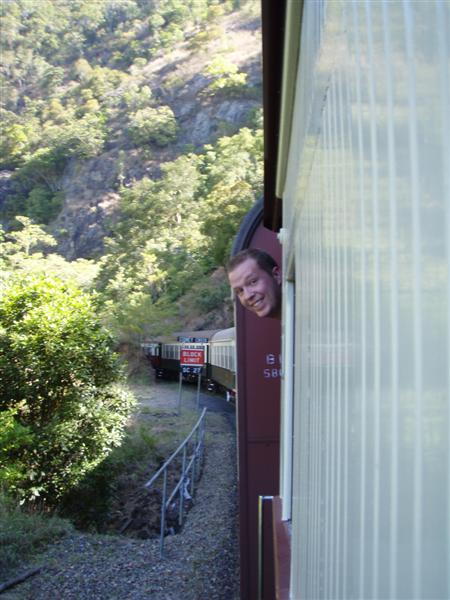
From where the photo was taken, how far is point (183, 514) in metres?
12.2

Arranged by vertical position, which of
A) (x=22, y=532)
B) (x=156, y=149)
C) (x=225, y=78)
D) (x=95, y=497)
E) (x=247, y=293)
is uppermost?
(x=225, y=78)

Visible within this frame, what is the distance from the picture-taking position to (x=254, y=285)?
12.8ft

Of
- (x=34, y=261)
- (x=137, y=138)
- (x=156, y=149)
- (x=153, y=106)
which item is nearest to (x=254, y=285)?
(x=34, y=261)

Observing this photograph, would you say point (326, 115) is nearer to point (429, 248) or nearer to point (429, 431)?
point (429, 248)

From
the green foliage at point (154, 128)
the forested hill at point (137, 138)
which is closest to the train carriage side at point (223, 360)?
the forested hill at point (137, 138)

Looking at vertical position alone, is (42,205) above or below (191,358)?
above

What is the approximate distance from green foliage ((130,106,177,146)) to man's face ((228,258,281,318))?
274 feet

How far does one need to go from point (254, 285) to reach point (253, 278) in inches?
1.8

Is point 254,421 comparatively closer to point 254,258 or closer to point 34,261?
point 254,258

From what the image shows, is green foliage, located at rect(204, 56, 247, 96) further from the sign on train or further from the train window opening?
the train window opening

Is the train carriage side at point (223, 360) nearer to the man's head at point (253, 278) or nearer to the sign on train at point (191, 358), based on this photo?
the sign on train at point (191, 358)

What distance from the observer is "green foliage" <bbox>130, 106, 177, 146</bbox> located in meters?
84.6

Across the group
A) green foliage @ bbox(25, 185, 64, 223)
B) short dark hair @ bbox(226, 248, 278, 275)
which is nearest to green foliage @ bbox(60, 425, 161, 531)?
short dark hair @ bbox(226, 248, 278, 275)

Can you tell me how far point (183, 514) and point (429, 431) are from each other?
39.8ft
